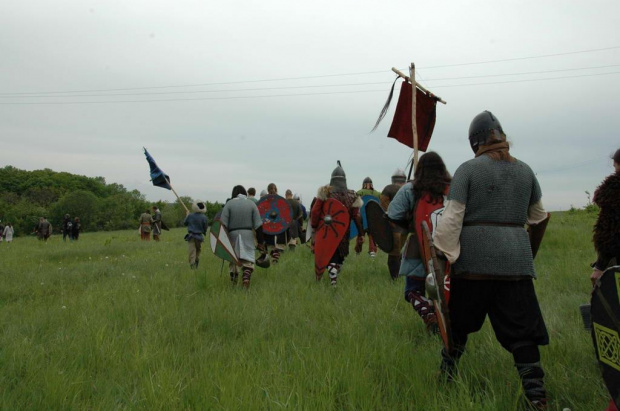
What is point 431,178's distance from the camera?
3.87 m

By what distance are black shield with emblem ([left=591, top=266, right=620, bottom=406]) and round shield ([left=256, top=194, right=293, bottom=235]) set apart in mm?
7183

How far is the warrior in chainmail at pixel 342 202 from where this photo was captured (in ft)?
20.7

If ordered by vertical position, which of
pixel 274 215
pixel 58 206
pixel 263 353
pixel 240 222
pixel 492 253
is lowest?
pixel 263 353

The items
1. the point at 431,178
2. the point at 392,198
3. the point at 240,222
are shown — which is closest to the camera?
the point at 431,178

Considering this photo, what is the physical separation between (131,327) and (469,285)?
304 centimetres

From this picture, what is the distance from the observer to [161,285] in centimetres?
685

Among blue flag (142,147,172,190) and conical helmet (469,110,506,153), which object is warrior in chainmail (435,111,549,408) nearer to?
conical helmet (469,110,506,153)

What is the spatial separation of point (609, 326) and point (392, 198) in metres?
5.79

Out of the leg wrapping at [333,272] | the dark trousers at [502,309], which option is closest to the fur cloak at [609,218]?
the dark trousers at [502,309]

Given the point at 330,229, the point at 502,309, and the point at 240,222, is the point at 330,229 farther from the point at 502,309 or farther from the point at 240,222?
the point at 502,309

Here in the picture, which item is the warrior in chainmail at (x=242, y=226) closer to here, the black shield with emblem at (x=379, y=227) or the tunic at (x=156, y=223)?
the black shield with emblem at (x=379, y=227)

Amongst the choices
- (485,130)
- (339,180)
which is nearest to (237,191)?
(339,180)

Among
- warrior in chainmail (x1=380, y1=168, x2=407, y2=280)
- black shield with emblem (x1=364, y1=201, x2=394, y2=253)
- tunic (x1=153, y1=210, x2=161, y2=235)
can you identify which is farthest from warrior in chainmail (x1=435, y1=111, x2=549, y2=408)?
tunic (x1=153, y1=210, x2=161, y2=235)

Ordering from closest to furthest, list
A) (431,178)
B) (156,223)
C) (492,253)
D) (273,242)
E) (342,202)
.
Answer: (492,253), (431,178), (342,202), (273,242), (156,223)
